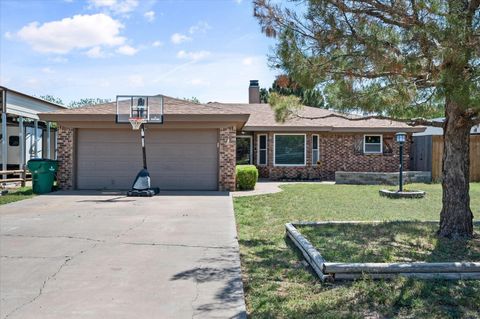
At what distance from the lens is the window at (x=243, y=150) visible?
70.1ft

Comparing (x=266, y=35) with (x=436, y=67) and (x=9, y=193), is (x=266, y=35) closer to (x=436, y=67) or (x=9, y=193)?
(x=436, y=67)

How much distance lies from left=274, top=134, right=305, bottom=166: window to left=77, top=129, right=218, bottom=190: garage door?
569cm

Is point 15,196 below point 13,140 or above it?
below

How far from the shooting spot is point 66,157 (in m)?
15.2

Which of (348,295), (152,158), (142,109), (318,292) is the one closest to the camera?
(348,295)

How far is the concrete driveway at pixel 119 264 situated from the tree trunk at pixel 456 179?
327 centimetres

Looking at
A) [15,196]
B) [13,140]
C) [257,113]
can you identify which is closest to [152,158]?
[15,196]

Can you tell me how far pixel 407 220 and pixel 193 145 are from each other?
851 centimetres

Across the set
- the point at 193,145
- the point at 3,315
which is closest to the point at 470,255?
→ the point at 3,315

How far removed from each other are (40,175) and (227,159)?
20.0 feet

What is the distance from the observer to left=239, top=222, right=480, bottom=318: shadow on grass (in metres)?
3.93

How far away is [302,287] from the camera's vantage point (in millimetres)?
4688

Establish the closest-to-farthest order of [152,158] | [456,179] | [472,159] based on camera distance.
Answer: [456,179] → [152,158] → [472,159]

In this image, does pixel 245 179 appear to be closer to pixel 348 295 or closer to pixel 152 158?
pixel 152 158
